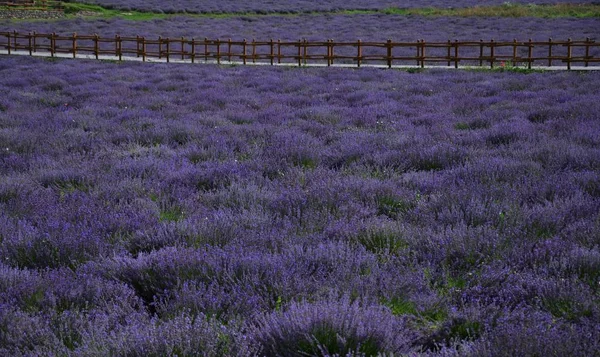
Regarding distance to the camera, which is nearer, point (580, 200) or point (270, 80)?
point (580, 200)

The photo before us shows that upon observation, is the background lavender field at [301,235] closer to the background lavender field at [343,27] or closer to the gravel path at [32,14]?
the background lavender field at [343,27]

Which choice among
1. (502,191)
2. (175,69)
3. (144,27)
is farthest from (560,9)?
(502,191)

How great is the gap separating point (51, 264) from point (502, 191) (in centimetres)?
386

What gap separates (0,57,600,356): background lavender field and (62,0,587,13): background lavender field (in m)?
47.3

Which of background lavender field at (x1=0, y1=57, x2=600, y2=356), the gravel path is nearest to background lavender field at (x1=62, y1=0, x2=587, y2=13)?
the gravel path

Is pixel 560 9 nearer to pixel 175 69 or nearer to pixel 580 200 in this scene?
pixel 175 69

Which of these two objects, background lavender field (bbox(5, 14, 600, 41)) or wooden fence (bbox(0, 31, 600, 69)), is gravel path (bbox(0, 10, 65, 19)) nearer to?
background lavender field (bbox(5, 14, 600, 41))

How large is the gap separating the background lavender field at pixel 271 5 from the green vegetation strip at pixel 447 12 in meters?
1.37

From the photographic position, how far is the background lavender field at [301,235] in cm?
332

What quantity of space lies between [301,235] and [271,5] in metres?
58.3

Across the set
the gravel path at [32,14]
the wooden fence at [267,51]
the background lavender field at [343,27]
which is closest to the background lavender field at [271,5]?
the gravel path at [32,14]

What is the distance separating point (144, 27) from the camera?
44.2m

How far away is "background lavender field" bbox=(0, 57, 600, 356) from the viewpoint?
332cm

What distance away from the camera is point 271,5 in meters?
61.2
